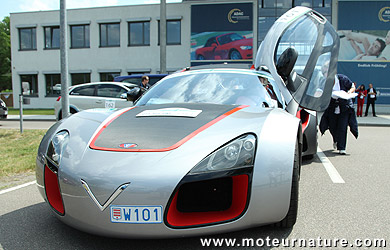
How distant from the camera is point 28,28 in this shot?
26688 millimetres

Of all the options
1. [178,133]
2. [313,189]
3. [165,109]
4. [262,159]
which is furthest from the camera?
[313,189]

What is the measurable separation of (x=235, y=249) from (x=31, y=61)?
28.1m

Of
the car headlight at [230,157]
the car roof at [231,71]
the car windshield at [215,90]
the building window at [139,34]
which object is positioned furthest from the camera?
the building window at [139,34]

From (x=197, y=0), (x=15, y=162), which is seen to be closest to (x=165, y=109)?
(x=15, y=162)

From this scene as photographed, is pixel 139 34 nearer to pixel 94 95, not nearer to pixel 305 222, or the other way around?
pixel 94 95

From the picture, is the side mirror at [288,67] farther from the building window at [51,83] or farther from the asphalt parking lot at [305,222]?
the building window at [51,83]

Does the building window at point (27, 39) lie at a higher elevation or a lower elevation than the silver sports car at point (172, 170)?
higher

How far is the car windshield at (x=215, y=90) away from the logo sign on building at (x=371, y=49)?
18.9 metres

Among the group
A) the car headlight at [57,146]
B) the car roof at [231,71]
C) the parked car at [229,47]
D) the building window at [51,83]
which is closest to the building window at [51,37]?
the building window at [51,83]

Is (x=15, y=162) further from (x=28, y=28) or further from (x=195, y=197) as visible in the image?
(x=28, y=28)

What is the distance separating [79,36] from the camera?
2552 cm

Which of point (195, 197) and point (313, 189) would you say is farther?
point (313, 189)

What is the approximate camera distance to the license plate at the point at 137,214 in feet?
6.34

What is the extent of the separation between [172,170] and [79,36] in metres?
25.9
